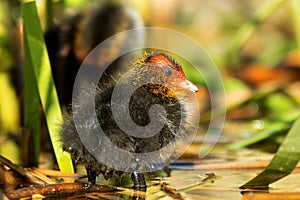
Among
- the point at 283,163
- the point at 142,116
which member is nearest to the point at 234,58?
the point at 283,163

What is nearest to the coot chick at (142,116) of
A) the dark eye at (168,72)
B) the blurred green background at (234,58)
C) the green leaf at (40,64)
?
the dark eye at (168,72)

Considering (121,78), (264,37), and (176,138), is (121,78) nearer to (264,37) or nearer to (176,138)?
(176,138)

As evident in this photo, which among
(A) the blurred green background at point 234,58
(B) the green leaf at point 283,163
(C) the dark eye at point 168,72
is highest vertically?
(A) the blurred green background at point 234,58

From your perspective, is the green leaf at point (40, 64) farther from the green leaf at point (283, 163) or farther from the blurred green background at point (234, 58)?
the green leaf at point (283, 163)

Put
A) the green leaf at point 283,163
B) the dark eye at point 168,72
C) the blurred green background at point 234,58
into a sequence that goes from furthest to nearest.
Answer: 1. the blurred green background at point 234,58
2. the green leaf at point 283,163
3. the dark eye at point 168,72

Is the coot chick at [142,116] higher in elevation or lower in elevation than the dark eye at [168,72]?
lower

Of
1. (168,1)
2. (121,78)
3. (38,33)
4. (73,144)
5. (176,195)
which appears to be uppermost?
(168,1)

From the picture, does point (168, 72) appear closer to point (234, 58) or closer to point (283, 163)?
point (283, 163)

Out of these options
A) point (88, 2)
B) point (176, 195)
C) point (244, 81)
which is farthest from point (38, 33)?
point (244, 81)
